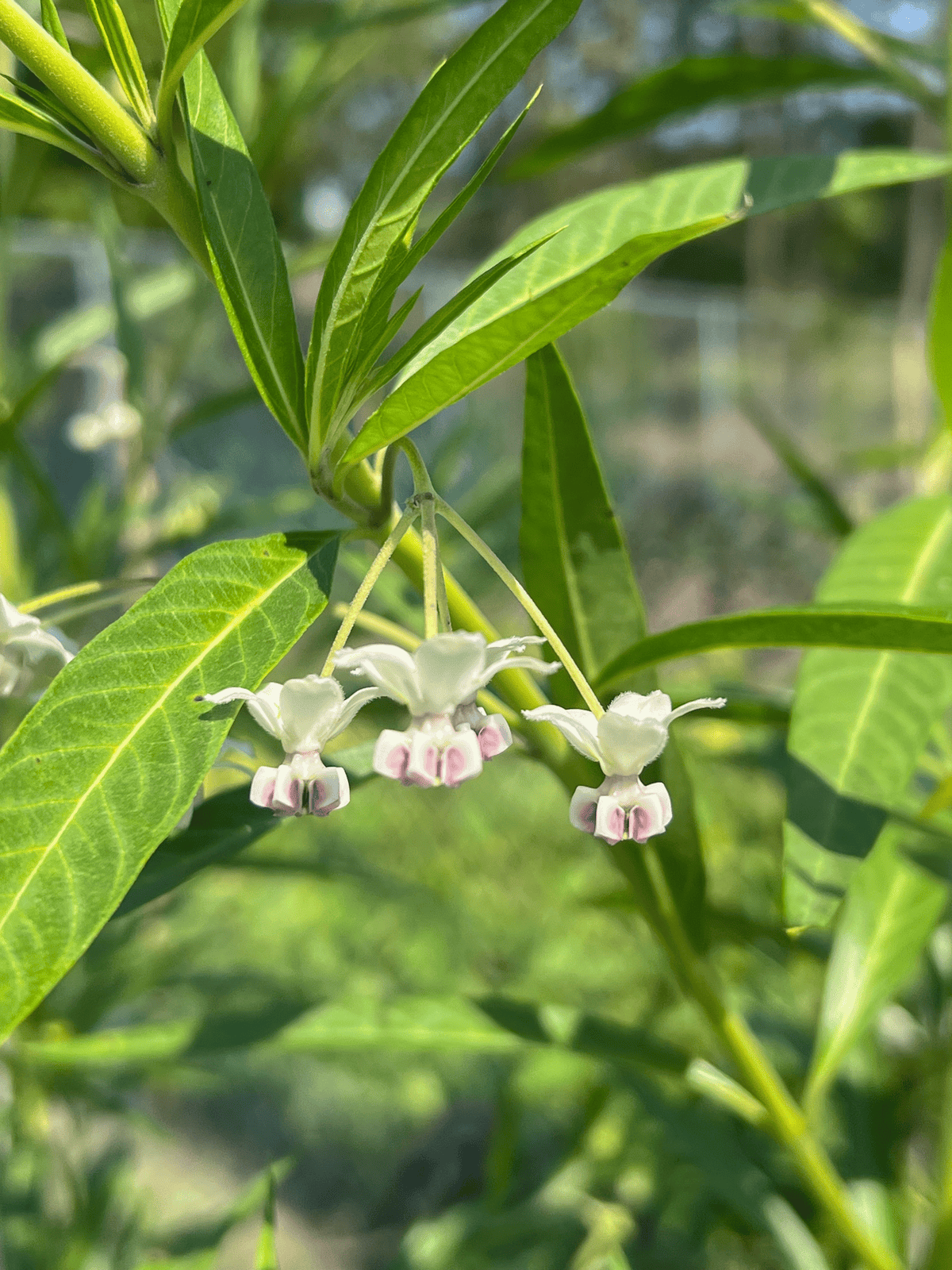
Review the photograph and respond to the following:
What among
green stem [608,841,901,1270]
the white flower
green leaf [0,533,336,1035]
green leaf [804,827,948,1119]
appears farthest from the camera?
green leaf [804,827,948,1119]

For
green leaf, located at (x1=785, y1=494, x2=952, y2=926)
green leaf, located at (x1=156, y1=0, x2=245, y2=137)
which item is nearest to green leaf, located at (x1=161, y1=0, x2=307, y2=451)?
green leaf, located at (x1=156, y1=0, x2=245, y2=137)

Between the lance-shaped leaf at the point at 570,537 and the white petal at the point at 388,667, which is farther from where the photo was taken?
the lance-shaped leaf at the point at 570,537

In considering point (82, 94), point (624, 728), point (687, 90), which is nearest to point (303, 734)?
point (624, 728)

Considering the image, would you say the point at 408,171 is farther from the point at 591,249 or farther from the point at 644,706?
the point at 644,706

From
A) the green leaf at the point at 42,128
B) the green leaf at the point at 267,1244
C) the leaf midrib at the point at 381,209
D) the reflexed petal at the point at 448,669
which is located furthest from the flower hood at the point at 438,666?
the green leaf at the point at 267,1244

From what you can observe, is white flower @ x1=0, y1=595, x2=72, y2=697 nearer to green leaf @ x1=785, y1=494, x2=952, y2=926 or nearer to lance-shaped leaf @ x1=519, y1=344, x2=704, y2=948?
lance-shaped leaf @ x1=519, y1=344, x2=704, y2=948

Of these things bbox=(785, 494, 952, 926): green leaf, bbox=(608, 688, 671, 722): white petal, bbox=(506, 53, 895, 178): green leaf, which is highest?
bbox=(506, 53, 895, 178): green leaf

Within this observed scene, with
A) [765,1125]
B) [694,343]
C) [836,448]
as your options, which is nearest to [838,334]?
[836,448]

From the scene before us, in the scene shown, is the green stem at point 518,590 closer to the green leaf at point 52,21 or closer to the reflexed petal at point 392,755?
the reflexed petal at point 392,755
